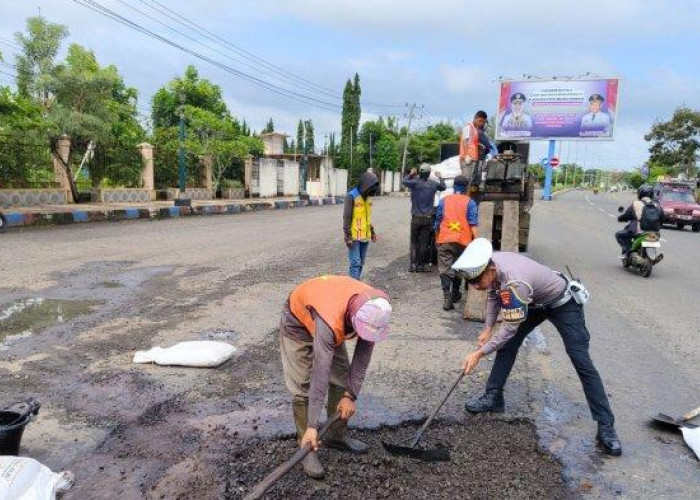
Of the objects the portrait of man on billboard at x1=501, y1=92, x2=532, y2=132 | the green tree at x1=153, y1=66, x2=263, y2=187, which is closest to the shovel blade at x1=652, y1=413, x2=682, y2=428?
the green tree at x1=153, y1=66, x2=263, y2=187

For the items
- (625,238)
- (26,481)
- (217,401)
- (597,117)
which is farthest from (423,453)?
(597,117)

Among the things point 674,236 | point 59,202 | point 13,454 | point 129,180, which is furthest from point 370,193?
point 129,180

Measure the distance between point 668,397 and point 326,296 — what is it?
10.4ft

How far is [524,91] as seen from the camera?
3127 centimetres

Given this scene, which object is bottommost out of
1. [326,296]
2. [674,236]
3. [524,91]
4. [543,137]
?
[674,236]

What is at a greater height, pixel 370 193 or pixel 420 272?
pixel 370 193

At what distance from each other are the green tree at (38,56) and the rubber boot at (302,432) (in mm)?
19236

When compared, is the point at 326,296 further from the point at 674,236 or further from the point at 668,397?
the point at 674,236

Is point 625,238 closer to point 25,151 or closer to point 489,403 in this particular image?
point 489,403

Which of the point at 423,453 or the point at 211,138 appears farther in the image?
the point at 211,138

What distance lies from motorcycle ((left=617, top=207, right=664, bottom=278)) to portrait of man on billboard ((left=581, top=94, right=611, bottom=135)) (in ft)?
76.2

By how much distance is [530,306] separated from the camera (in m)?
3.75

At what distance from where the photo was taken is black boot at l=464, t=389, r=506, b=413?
13.3 feet

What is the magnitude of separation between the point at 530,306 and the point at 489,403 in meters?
0.81
